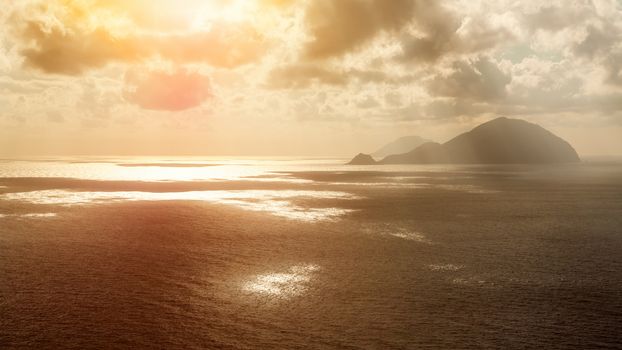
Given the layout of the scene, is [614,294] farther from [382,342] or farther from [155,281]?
[155,281]

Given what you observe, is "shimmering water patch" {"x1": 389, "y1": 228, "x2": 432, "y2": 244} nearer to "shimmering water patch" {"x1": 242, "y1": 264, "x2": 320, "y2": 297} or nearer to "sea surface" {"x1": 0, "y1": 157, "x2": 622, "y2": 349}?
"sea surface" {"x1": 0, "y1": 157, "x2": 622, "y2": 349}

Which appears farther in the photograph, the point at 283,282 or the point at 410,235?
the point at 410,235

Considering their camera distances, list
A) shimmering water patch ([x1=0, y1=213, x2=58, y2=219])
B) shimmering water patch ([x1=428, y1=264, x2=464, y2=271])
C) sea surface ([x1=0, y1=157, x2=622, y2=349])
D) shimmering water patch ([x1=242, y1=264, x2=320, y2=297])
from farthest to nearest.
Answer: shimmering water patch ([x1=0, y1=213, x2=58, y2=219]) → shimmering water patch ([x1=428, y1=264, x2=464, y2=271]) → shimmering water patch ([x1=242, y1=264, x2=320, y2=297]) → sea surface ([x1=0, y1=157, x2=622, y2=349])

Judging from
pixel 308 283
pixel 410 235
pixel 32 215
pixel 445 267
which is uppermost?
pixel 32 215

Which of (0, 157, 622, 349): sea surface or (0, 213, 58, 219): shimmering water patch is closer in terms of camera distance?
(0, 157, 622, 349): sea surface

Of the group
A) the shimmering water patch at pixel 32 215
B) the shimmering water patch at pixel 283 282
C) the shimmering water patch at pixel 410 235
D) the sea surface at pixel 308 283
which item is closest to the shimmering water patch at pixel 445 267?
the sea surface at pixel 308 283

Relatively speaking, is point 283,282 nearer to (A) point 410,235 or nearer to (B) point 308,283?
(B) point 308,283

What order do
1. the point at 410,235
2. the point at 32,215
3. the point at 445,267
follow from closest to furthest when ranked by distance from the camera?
the point at 445,267, the point at 410,235, the point at 32,215

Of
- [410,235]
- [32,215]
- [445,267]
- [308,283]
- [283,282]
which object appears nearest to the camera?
[308,283]

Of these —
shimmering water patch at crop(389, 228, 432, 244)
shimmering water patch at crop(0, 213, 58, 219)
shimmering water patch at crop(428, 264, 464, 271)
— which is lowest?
shimmering water patch at crop(428, 264, 464, 271)

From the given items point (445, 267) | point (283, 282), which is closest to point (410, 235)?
point (445, 267)

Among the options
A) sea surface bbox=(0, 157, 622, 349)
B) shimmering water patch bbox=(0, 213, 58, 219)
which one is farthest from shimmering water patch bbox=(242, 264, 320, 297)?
shimmering water patch bbox=(0, 213, 58, 219)
